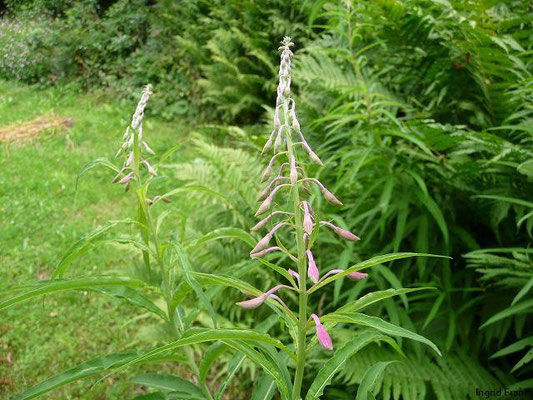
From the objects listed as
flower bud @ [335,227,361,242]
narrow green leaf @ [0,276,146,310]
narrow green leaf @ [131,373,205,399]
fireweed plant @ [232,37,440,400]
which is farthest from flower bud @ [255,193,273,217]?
narrow green leaf @ [131,373,205,399]

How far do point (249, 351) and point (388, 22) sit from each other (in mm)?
1923

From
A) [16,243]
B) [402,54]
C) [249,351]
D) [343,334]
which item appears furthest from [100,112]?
[249,351]

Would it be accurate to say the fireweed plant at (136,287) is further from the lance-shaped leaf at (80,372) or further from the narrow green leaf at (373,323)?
the narrow green leaf at (373,323)

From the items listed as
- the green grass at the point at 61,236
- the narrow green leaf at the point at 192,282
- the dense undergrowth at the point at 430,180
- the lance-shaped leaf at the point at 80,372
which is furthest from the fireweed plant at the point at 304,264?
the dense undergrowth at the point at 430,180

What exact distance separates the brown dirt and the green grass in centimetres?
14

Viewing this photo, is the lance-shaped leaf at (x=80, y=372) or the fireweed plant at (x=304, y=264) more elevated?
the fireweed plant at (x=304, y=264)

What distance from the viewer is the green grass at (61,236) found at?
2.85 m

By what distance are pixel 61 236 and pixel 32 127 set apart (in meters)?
2.96

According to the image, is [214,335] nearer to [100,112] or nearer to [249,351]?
[249,351]

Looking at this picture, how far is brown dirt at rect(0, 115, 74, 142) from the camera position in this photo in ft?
20.1

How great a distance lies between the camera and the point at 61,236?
4109mm

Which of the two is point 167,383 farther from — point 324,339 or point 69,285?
point 324,339

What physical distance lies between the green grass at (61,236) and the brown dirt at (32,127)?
139 mm

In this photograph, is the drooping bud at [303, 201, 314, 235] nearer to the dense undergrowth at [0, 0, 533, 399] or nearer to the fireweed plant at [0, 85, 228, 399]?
the fireweed plant at [0, 85, 228, 399]
